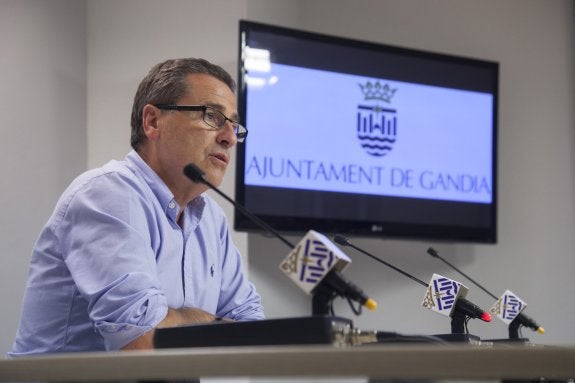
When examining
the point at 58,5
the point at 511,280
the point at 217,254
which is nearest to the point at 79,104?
the point at 58,5

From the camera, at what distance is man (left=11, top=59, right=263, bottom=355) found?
1867mm

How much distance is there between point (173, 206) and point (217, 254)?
0.29m

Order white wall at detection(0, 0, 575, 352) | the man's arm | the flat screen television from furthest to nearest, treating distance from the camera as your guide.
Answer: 1. the flat screen television
2. white wall at detection(0, 0, 575, 352)
3. the man's arm

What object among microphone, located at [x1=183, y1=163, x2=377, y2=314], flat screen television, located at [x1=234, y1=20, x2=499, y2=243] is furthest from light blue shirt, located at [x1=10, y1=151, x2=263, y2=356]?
flat screen television, located at [x1=234, y1=20, x2=499, y2=243]

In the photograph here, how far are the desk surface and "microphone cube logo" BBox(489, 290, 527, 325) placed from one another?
160 cm

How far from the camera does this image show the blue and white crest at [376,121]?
405 cm

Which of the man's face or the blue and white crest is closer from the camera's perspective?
the man's face

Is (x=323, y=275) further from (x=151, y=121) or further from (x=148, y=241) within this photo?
(x=151, y=121)

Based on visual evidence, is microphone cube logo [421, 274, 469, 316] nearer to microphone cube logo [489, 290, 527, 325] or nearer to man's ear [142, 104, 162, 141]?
microphone cube logo [489, 290, 527, 325]

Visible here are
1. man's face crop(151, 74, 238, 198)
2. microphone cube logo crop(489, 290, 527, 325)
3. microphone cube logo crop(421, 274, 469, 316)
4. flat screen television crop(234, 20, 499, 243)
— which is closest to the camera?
microphone cube logo crop(421, 274, 469, 316)

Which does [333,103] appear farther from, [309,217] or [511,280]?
[511,280]

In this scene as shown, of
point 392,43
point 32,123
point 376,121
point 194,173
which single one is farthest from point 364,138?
point 194,173

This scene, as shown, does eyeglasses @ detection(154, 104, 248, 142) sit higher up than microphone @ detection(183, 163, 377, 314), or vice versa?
eyeglasses @ detection(154, 104, 248, 142)

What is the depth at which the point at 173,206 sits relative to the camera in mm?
2268
